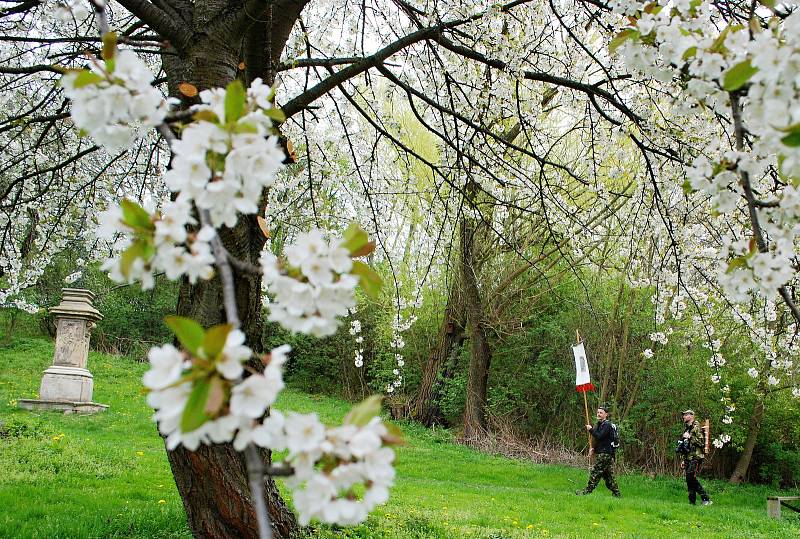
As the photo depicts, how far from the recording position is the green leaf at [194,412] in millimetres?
844

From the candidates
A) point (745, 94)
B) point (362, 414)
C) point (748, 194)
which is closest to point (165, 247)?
point (362, 414)

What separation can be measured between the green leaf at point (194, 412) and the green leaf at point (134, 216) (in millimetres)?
321

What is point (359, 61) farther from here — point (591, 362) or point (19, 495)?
point (591, 362)

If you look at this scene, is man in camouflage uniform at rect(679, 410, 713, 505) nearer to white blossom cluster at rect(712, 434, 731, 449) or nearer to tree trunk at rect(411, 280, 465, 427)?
white blossom cluster at rect(712, 434, 731, 449)

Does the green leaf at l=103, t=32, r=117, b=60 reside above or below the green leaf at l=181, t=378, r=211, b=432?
above

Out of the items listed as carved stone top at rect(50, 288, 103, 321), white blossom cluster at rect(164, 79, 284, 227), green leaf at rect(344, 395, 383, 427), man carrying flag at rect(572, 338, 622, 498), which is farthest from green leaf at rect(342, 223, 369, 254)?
carved stone top at rect(50, 288, 103, 321)

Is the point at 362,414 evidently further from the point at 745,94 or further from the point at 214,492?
the point at 214,492

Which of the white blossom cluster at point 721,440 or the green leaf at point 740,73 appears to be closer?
the green leaf at point 740,73

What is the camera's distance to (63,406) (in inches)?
373

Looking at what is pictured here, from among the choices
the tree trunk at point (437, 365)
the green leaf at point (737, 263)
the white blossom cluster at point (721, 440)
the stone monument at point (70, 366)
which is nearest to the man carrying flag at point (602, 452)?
the white blossom cluster at point (721, 440)

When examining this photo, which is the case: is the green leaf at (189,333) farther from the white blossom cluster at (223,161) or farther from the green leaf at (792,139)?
the green leaf at (792,139)

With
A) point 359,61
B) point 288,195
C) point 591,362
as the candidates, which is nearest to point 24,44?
point 288,195

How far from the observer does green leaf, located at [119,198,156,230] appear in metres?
1.02

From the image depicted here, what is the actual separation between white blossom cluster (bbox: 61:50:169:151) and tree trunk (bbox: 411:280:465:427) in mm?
11865
